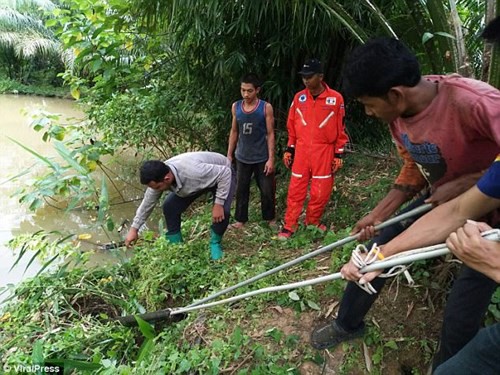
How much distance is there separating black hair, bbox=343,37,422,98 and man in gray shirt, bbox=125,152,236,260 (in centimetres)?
178

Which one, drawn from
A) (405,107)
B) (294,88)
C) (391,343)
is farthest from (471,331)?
(294,88)

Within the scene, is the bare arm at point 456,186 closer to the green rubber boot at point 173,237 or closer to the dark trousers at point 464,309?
the dark trousers at point 464,309

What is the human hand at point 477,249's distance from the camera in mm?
1049

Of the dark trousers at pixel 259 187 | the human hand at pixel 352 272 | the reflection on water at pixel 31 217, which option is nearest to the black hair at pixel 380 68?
the human hand at pixel 352 272

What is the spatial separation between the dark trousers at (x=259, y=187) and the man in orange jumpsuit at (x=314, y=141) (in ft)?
1.10

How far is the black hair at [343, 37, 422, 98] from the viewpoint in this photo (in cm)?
126

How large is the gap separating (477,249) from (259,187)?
9.18 feet

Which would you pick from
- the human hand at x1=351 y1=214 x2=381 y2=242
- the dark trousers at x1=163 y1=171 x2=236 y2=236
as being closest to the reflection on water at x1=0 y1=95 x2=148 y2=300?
the dark trousers at x1=163 y1=171 x2=236 y2=236

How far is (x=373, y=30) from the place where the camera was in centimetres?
415

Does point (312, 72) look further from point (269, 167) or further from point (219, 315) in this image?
point (219, 315)

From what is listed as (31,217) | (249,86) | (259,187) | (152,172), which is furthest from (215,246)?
(31,217)

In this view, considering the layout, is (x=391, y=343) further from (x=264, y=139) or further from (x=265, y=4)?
(x=265, y=4)

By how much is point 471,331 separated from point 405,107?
2.92 ft

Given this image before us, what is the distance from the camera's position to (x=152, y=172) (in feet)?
8.93
